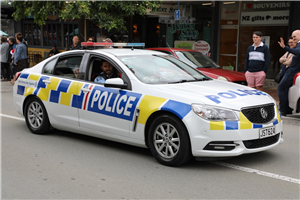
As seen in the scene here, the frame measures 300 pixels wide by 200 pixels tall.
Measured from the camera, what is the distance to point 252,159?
5438 millimetres

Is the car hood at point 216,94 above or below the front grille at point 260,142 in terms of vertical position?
above

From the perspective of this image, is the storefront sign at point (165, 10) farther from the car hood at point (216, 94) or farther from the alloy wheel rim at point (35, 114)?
the car hood at point (216, 94)

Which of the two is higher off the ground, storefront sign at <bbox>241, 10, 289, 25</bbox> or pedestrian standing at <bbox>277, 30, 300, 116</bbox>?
storefront sign at <bbox>241, 10, 289, 25</bbox>

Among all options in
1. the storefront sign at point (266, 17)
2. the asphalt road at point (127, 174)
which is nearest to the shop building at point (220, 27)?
the storefront sign at point (266, 17)

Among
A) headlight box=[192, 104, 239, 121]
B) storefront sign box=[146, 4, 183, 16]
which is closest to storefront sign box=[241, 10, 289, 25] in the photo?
storefront sign box=[146, 4, 183, 16]

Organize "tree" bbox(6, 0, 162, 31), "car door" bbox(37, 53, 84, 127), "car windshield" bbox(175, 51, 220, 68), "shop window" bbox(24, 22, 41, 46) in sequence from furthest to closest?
"shop window" bbox(24, 22, 41, 46)
"tree" bbox(6, 0, 162, 31)
"car windshield" bbox(175, 51, 220, 68)
"car door" bbox(37, 53, 84, 127)

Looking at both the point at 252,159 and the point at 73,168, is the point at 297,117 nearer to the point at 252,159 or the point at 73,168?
the point at 252,159

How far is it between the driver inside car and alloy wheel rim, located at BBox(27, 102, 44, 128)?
1418 mm

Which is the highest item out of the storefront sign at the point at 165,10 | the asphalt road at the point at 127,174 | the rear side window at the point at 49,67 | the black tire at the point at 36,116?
the storefront sign at the point at 165,10

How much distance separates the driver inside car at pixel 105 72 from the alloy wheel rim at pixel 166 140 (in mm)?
1472

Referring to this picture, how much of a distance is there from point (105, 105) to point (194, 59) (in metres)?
6.13

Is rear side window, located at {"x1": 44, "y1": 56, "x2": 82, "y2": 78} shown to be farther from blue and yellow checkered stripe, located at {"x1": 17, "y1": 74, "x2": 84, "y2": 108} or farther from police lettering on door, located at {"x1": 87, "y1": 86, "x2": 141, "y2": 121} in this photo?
police lettering on door, located at {"x1": 87, "y1": 86, "x2": 141, "y2": 121}

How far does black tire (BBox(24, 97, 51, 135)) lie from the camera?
22.4ft

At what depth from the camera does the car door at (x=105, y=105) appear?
5484 mm
